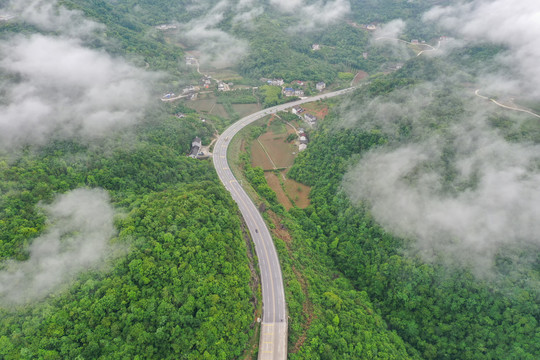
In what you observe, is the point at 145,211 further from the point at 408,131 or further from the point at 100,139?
the point at 408,131

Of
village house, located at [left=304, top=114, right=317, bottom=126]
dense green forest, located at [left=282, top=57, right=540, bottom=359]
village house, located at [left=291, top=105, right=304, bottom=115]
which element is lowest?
dense green forest, located at [left=282, top=57, right=540, bottom=359]

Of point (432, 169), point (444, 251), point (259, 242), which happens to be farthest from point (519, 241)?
point (259, 242)

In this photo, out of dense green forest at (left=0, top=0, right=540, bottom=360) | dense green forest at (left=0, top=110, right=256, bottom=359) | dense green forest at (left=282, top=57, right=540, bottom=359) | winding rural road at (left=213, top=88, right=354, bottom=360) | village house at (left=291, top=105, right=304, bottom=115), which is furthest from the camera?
village house at (left=291, top=105, right=304, bottom=115)

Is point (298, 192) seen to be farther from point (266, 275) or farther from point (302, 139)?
point (266, 275)

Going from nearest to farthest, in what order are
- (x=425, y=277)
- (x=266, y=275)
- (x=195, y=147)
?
1. (x=425, y=277)
2. (x=266, y=275)
3. (x=195, y=147)

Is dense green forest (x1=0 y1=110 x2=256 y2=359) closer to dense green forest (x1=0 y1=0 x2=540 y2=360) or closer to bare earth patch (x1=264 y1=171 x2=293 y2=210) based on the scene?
dense green forest (x1=0 y1=0 x2=540 y2=360)

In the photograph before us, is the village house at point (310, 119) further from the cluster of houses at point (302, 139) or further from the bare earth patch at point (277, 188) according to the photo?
the bare earth patch at point (277, 188)

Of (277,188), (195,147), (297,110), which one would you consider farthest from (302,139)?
(195,147)

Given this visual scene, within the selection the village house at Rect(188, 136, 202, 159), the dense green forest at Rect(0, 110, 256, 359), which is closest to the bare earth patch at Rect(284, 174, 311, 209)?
the dense green forest at Rect(0, 110, 256, 359)
